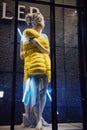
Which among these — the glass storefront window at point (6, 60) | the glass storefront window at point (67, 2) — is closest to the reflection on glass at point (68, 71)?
the glass storefront window at point (67, 2)

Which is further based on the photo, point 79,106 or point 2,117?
point 79,106

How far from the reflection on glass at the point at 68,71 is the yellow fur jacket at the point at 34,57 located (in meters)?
0.40

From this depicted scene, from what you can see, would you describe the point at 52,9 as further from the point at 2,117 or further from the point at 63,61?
the point at 2,117

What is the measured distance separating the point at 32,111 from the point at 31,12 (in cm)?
180

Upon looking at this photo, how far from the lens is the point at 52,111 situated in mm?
3895

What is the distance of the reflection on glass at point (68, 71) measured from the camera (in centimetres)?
419

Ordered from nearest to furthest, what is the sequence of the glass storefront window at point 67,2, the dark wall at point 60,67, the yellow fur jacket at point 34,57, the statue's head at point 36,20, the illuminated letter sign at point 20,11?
1. the yellow fur jacket at point 34,57
2. the dark wall at point 60,67
3. the statue's head at point 36,20
4. the illuminated letter sign at point 20,11
5. the glass storefront window at point 67,2

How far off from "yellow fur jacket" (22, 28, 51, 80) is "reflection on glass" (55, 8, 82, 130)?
1.32 ft

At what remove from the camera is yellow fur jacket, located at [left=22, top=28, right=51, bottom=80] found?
3.89 m

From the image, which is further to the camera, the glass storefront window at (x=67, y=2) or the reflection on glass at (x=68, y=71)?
the glass storefront window at (x=67, y=2)

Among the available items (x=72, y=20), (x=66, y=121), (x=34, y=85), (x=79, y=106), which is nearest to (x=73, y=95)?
(x=79, y=106)

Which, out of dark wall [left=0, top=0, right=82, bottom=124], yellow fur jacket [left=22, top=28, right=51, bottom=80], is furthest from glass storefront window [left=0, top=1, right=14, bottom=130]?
yellow fur jacket [left=22, top=28, right=51, bottom=80]

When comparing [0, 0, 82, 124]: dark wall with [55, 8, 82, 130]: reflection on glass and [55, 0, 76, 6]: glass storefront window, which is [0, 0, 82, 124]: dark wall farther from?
[55, 0, 76, 6]: glass storefront window

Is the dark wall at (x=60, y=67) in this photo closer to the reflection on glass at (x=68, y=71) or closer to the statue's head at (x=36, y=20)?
the reflection on glass at (x=68, y=71)
